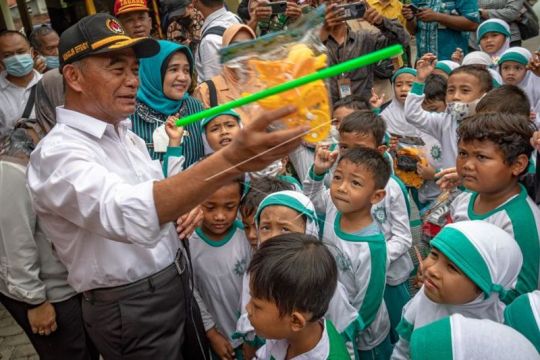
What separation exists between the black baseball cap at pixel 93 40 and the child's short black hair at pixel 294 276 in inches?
38.9

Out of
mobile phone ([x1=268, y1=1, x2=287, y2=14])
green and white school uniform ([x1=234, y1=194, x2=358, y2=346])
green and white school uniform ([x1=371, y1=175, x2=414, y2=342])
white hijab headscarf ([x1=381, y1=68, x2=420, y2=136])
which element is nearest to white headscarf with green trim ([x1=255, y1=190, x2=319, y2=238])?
green and white school uniform ([x1=234, y1=194, x2=358, y2=346])

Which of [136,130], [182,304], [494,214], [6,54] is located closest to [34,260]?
[182,304]

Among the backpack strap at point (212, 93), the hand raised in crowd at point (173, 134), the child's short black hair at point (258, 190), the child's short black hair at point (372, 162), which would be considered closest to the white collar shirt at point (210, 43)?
the backpack strap at point (212, 93)

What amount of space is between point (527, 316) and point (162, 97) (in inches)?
96.1

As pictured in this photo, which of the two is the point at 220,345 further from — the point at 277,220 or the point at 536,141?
the point at 536,141

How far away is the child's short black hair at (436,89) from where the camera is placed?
412 centimetres

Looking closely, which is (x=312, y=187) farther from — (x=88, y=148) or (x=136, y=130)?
(x=88, y=148)

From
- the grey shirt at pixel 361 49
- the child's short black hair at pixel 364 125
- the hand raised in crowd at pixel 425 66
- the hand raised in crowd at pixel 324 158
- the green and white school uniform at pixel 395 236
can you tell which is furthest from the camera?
the grey shirt at pixel 361 49

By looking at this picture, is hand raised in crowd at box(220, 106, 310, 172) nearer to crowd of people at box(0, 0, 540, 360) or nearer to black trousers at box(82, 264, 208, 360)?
crowd of people at box(0, 0, 540, 360)

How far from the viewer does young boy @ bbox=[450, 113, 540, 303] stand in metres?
2.37

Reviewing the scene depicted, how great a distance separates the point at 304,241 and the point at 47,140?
1058 mm

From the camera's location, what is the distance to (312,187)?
2.92 meters

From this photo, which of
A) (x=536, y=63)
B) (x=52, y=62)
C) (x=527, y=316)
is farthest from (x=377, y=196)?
(x=52, y=62)

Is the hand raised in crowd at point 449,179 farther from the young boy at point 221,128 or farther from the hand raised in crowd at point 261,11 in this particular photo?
the hand raised in crowd at point 261,11
